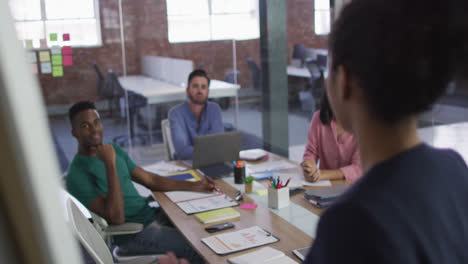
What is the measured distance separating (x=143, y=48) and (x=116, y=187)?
2.72 metres

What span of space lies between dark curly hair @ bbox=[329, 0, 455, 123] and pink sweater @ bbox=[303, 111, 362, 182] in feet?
7.13

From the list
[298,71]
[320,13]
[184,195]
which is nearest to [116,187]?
[184,195]

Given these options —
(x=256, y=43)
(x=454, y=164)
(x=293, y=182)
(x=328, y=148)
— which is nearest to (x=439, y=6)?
(x=454, y=164)

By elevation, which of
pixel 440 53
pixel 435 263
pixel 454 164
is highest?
pixel 440 53

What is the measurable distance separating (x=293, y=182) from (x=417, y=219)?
2036mm

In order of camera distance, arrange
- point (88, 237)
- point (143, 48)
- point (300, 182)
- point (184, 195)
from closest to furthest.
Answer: point (88, 237) → point (184, 195) → point (300, 182) → point (143, 48)

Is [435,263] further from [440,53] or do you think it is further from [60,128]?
[60,128]

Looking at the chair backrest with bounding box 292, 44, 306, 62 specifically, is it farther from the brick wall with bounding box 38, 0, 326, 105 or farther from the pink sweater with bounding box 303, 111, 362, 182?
the pink sweater with bounding box 303, 111, 362, 182

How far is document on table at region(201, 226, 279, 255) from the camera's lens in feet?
6.06

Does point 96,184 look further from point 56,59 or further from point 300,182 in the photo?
point 56,59

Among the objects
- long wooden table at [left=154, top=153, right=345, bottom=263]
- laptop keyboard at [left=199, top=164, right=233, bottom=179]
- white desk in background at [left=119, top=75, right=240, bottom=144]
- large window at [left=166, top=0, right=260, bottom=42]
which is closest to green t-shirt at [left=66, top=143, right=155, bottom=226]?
long wooden table at [left=154, top=153, right=345, bottom=263]

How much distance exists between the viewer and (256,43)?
5.00 metres

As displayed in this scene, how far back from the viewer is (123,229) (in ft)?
7.73

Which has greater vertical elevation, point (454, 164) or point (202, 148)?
point (454, 164)
